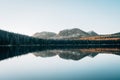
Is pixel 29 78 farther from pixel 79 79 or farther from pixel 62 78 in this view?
pixel 79 79

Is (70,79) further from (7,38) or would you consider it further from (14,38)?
(14,38)

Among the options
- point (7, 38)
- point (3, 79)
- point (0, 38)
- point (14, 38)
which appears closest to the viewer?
point (3, 79)

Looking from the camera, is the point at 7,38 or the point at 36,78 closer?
the point at 36,78

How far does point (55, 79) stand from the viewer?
90.5 ft

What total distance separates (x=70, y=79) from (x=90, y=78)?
2.38 meters

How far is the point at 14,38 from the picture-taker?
646ft

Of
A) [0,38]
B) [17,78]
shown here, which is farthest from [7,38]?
[17,78]

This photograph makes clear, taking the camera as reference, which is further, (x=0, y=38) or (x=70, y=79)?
(x=0, y=38)

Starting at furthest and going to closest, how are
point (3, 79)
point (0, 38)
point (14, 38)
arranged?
point (14, 38), point (0, 38), point (3, 79)

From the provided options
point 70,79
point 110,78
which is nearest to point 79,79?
point 70,79

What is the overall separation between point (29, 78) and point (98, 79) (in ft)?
23.5

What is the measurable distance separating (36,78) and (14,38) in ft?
563

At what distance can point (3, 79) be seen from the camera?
2731 centimetres

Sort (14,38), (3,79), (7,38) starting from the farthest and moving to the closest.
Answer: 1. (14,38)
2. (7,38)
3. (3,79)
